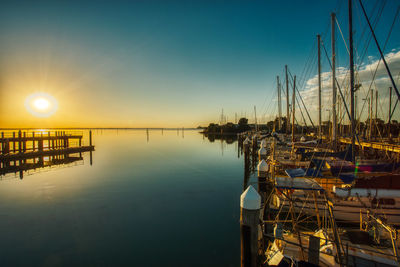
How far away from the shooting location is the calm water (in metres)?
8.85

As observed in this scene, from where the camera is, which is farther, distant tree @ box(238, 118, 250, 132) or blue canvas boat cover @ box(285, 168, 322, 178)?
distant tree @ box(238, 118, 250, 132)

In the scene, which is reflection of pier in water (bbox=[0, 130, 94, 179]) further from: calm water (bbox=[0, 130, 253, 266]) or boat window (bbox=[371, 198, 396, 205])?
boat window (bbox=[371, 198, 396, 205])

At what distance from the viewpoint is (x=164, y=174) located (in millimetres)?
24500

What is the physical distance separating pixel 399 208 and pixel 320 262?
20.8 ft

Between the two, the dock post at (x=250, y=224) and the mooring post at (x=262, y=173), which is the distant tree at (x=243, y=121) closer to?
the mooring post at (x=262, y=173)

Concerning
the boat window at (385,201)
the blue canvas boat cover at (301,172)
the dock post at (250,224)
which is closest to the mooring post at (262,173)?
the blue canvas boat cover at (301,172)

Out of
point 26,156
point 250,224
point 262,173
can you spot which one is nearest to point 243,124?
point 26,156

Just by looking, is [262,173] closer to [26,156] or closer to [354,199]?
[354,199]

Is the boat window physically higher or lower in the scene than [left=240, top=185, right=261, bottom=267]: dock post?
lower

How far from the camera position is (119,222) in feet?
38.9

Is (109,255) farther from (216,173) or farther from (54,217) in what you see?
(216,173)

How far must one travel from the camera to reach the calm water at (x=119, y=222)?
348 inches

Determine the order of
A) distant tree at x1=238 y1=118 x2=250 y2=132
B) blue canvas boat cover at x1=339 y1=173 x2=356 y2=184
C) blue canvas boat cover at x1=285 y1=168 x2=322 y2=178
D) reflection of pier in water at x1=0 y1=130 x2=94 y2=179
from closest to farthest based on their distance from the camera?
blue canvas boat cover at x1=339 y1=173 x2=356 y2=184 < blue canvas boat cover at x1=285 y1=168 x2=322 y2=178 < reflection of pier in water at x1=0 y1=130 x2=94 y2=179 < distant tree at x1=238 y1=118 x2=250 y2=132

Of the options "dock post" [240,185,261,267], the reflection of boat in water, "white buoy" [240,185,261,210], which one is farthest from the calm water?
"white buoy" [240,185,261,210]
